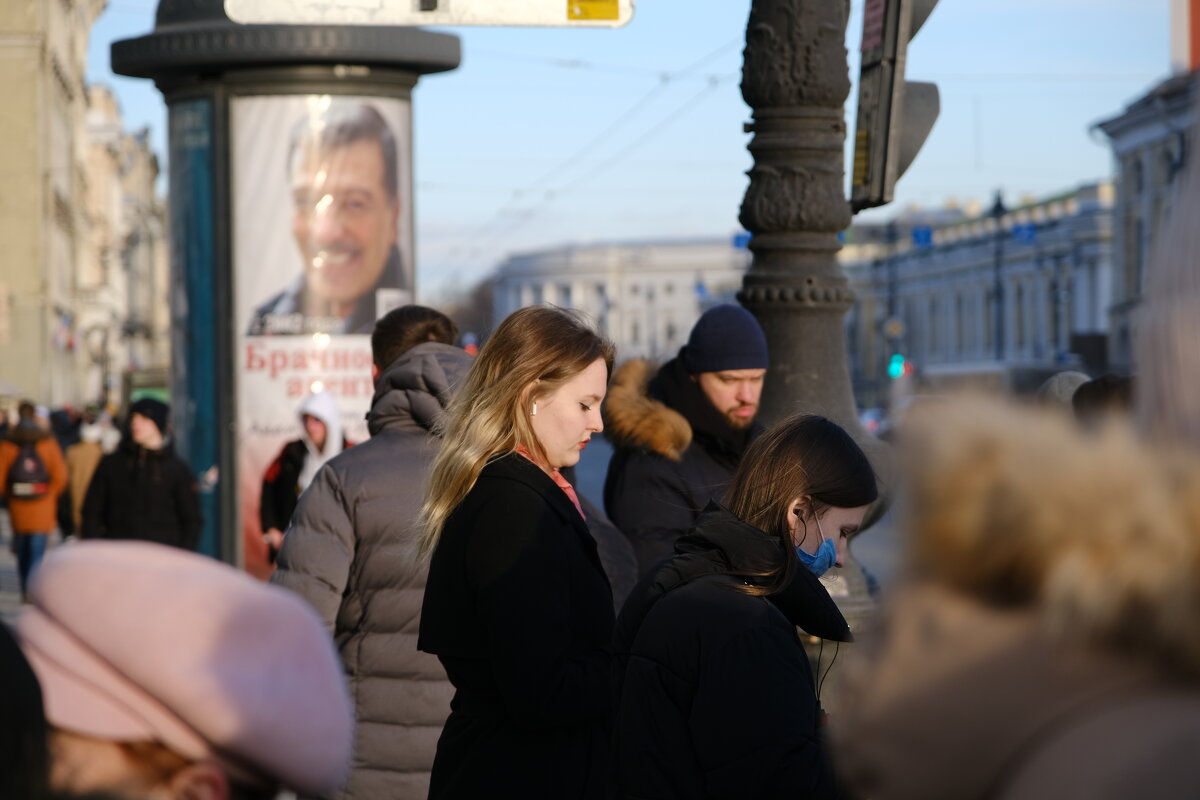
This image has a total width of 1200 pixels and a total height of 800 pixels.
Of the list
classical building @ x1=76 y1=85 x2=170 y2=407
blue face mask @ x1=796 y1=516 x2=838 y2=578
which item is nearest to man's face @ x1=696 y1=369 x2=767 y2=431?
blue face mask @ x1=796 y1=516 x2=838 y2=578

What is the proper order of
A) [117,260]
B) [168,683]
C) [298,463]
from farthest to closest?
[117,260]
[298,463]
[168,683]

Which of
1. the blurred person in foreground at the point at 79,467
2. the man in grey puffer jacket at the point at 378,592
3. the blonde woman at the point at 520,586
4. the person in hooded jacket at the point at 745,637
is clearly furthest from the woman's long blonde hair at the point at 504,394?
the blurred person in foreground at the point at 79,467

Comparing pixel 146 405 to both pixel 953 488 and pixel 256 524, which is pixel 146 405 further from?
pixel 953 488

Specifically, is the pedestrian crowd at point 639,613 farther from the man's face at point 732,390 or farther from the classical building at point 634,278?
the classical building at point 634,278

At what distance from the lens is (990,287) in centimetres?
10412

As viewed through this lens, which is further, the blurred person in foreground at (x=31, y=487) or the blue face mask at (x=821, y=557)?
the blurred person in foreground at (x=31, y=487)

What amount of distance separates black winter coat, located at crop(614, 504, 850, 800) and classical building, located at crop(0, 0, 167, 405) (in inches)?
1191

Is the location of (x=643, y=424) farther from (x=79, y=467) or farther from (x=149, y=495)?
(x=79, y=467)

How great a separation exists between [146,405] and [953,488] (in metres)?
9.81

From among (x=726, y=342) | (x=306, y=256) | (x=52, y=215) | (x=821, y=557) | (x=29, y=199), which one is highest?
(x=29, y=199)

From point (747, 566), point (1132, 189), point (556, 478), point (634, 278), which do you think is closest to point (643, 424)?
point (556, 478)

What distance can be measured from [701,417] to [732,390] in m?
0.13

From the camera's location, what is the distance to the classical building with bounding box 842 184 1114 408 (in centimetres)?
9275

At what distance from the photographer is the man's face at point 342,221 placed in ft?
37.3
